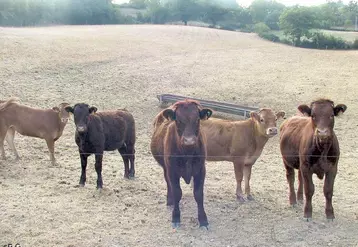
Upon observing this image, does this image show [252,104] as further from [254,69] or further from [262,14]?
[262,14]

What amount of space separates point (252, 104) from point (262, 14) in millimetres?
63609

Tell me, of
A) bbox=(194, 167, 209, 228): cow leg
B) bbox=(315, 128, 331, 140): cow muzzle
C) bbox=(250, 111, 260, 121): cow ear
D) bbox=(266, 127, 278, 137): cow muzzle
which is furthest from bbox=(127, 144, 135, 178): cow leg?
bbox=(315, 128, 331, 140): cow muzzle

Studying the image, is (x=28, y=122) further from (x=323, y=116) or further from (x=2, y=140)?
(x=323, y=116)

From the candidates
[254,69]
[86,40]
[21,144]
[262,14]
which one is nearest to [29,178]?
[21,144]

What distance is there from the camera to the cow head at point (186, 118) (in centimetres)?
677

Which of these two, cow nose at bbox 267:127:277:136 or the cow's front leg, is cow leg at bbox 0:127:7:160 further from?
the cow's front leg

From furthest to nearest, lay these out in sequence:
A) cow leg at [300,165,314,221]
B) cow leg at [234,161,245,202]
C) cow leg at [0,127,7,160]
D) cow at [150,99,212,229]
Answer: cow leg at [0,127,7,160] → cow leg at [234,161,245,202] → cow leg at [300,165,314,221] → cow at [150,99,212,229]

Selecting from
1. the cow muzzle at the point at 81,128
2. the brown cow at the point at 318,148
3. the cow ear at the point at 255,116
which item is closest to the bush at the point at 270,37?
the cow ear at the point at 255,116

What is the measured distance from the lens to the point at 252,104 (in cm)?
1805

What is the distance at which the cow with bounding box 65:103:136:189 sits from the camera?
29.7 feet

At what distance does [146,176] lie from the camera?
1017cm

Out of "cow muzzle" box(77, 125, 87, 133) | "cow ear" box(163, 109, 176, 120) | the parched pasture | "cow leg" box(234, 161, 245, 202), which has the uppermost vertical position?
"cow ear" box(163, 109, 176, 120)

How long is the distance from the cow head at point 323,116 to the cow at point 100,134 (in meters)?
4.23

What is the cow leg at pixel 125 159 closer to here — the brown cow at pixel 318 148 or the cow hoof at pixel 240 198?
the cow hoof at pixel 240 198
